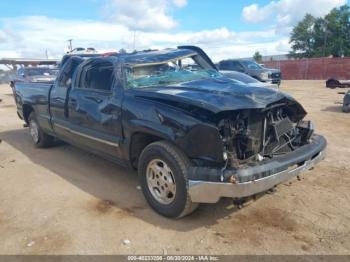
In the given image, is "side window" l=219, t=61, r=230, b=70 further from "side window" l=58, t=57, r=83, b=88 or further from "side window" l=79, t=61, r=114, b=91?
"side window" l=79, t=61, r=114, b=91

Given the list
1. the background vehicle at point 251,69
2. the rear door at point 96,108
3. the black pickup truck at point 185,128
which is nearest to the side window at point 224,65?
the background vehicle at point 251,69

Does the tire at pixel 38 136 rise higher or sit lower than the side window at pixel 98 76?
lower

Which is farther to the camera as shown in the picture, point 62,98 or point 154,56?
point 62,98

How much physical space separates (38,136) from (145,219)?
4153 millimetres

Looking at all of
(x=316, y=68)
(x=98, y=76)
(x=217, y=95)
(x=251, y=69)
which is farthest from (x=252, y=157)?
(x=316, y=68)

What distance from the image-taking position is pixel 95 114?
4.75m

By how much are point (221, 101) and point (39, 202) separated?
2.69m

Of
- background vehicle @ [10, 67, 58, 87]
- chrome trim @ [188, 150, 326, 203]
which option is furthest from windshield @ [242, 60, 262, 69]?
chrome trim @ [188, 150, 326, 203]

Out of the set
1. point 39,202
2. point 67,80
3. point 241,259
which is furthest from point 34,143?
point 241,259

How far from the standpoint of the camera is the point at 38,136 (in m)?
7.09

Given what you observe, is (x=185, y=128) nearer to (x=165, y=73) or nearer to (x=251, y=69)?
(x=165, y=73)

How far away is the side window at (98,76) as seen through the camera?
472 centimetres

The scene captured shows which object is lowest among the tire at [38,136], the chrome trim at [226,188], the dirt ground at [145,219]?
the dirt ground at [145,219]

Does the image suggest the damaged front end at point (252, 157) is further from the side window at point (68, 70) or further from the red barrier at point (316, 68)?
the red barrier at point (316, 68)
